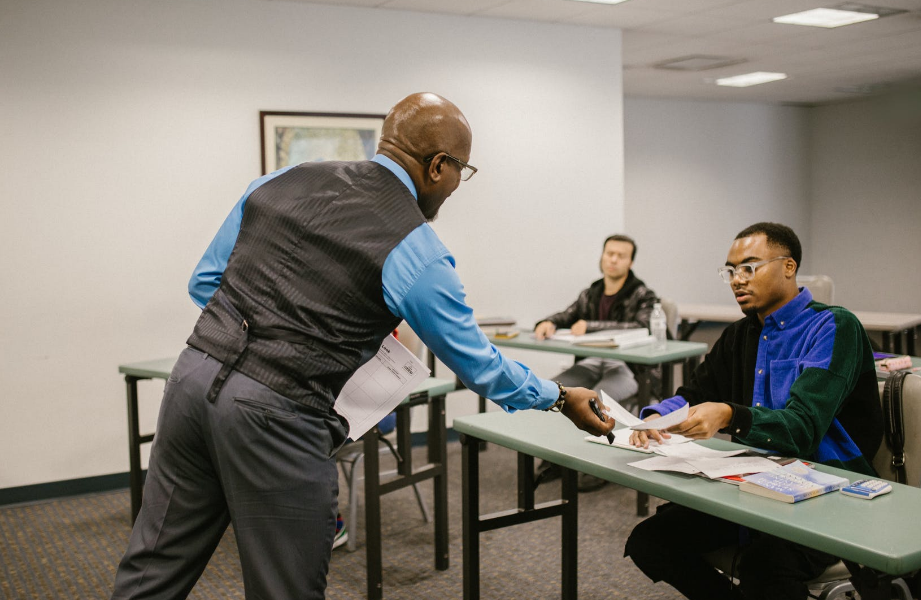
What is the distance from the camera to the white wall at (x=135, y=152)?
13.7ft

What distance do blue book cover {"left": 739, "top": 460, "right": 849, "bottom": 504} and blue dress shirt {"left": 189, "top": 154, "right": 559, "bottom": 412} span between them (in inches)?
18.1

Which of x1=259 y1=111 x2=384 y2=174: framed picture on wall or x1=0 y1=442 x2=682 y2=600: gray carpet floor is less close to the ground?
x1=259 y1=111 x2=384 y2=174: framed picture on wall

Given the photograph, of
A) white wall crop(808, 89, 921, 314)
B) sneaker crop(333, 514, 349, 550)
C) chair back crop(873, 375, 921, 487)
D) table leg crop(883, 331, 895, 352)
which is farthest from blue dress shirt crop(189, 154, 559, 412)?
white wall crop(808, 89, 921, 314)

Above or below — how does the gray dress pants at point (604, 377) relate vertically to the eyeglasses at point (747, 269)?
below

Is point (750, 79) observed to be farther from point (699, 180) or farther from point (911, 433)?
point (911, 433)

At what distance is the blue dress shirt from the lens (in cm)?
153

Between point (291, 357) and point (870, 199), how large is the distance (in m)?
10.00

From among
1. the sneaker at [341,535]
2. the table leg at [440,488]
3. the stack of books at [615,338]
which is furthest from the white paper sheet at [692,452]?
the stack of books at [615,338]

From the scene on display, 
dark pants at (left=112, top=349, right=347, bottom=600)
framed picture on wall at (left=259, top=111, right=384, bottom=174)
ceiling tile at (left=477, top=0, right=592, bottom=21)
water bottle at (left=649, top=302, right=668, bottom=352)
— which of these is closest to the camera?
dark pants at (left=112, top=349, right=347, bottom=600)

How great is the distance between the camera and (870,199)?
9.84 meters

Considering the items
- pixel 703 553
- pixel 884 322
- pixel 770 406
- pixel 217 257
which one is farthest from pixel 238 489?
pixel 884 322

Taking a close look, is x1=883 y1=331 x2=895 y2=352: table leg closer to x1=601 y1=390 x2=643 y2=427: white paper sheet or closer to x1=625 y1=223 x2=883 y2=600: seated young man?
x1=625 y1=223 x2=883 y2=600: seated young man

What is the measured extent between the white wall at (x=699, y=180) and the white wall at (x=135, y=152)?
14.0 ft

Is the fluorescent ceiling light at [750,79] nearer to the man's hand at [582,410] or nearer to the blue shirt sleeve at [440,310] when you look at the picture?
the man's hand at [582,410]
